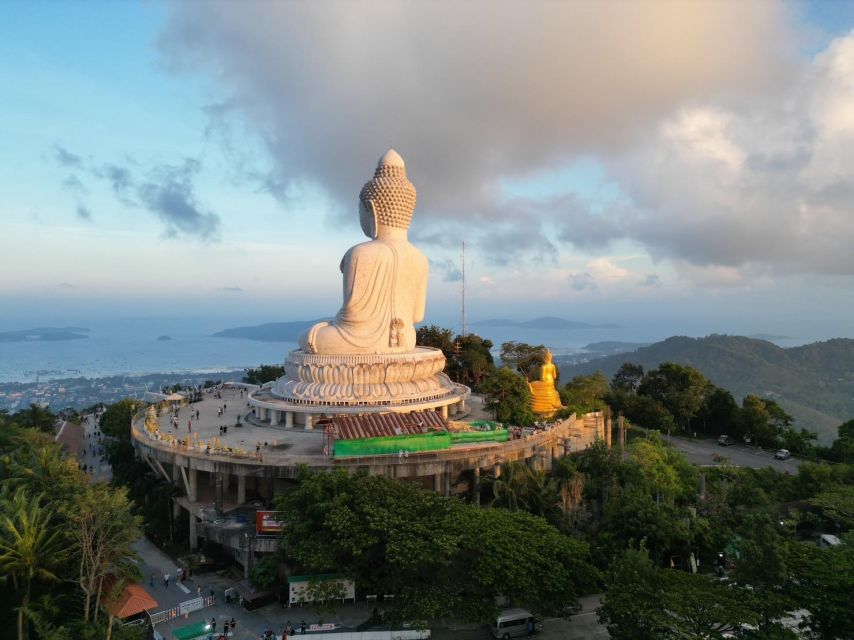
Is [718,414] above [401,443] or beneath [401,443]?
beneath

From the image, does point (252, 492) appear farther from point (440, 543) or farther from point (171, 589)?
point (440, 543)

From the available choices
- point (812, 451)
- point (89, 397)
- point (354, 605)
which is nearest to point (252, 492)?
point (354, 605)

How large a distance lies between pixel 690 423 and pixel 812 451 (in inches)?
357

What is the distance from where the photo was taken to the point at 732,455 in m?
35.5

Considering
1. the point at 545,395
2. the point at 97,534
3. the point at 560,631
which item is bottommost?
the point at 560,631

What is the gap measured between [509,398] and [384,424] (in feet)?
23.4

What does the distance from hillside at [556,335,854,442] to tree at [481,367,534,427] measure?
6651cm

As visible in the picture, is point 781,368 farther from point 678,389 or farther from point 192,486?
point 192,486

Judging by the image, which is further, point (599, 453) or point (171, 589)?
point (599, 453)

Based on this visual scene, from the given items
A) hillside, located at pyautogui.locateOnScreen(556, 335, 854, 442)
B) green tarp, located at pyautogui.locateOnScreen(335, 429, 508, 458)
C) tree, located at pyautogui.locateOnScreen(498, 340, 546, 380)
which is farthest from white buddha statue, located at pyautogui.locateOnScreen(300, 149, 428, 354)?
hillside, located at pyautogui.locateOnScreen(556, 335, 854, 442)

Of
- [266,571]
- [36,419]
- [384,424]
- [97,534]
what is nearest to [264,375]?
[36,419]

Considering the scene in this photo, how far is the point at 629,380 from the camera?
50625 mm

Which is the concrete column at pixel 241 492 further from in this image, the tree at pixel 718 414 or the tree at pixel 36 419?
the tree at pixel 718 414

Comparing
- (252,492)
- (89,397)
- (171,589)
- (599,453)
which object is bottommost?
(89,397)
